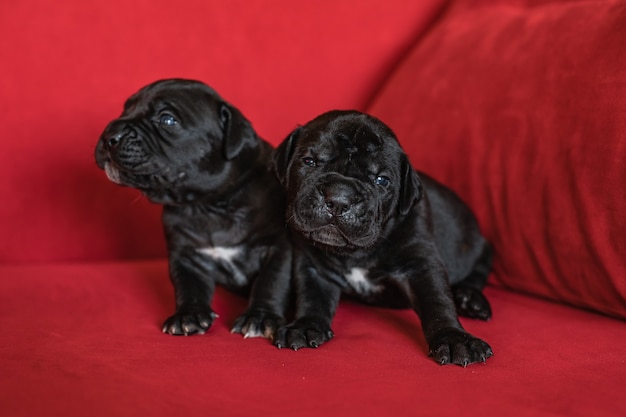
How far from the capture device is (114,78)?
11.4 feet

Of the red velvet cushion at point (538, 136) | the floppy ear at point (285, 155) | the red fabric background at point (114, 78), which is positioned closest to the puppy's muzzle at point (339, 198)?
the floppy ear at point (285, 155)

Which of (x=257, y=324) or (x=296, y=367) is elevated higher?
(x=296, y=367)

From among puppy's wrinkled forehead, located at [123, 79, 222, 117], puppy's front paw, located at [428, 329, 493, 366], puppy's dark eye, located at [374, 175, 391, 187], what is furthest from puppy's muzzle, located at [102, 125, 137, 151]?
puppy's front paw, located at [428, 329, 493, 366]

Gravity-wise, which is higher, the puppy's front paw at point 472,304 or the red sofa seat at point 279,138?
the red sofa seat at point 279,138

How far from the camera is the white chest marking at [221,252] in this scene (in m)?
2.88

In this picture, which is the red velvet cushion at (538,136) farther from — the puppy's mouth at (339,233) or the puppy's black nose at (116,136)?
the puppy's black nose at (116,136)

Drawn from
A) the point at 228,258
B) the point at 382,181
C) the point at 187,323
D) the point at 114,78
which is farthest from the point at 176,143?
the point at 114,78

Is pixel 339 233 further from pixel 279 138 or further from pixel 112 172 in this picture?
pixel 279 138

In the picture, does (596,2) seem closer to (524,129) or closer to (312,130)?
(524,129)

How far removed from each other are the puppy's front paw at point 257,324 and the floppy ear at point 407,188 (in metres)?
0.54

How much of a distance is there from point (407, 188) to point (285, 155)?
0.43 meters

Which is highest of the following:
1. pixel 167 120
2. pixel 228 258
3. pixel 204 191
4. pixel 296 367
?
pixel 167 120

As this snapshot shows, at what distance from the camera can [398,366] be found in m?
2.04

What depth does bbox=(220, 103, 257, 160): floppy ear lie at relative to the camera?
9.01ft
